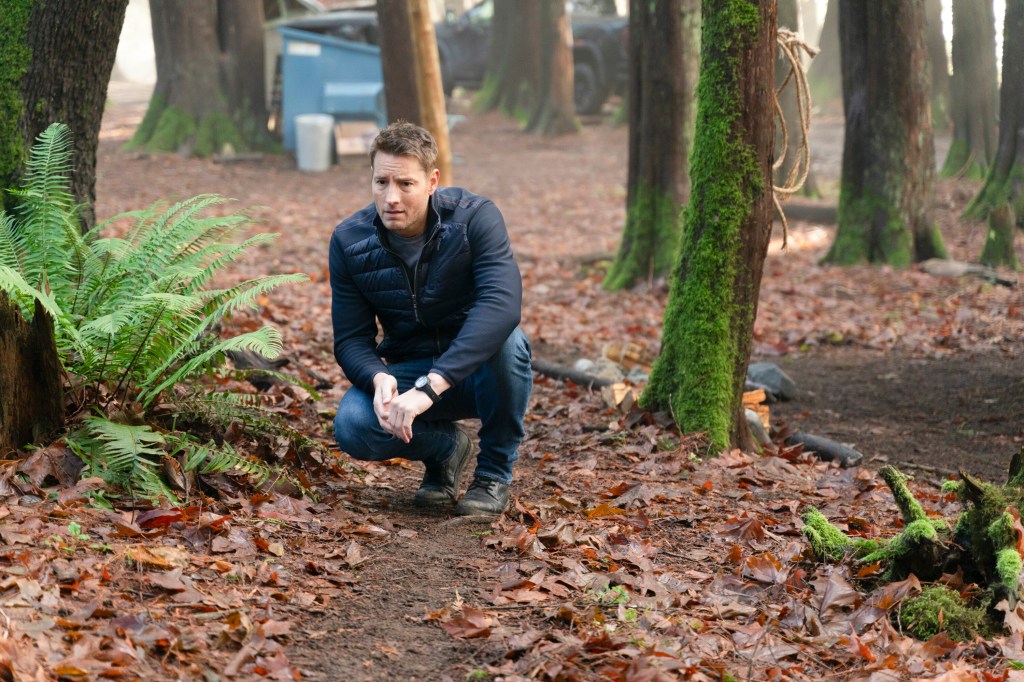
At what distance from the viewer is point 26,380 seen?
3.72 m

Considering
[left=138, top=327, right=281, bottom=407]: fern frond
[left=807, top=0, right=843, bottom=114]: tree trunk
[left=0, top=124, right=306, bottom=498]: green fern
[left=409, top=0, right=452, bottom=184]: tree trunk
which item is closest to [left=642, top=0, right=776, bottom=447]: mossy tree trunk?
[left=0, top=124, right=306, bottom=498]: green fern

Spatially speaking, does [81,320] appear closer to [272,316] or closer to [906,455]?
[272,316]

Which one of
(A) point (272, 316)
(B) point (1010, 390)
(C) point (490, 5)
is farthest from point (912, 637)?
(C) point (490, 5)

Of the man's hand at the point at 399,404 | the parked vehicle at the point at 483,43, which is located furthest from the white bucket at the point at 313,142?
the man's hand at the point at 399,404

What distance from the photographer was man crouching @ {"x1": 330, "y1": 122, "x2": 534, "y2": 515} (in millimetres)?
3865

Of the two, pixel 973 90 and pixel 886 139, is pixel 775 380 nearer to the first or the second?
pixel 886 139

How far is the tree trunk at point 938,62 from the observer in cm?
1914

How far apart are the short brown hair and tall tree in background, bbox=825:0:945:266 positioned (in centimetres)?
754

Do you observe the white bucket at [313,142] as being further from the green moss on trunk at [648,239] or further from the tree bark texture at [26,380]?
the tree bark texture at [26,380]

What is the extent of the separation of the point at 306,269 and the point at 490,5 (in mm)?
19379

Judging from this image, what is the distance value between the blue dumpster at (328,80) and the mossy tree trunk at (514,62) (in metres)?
5.71

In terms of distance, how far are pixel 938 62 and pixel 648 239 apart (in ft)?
45.8

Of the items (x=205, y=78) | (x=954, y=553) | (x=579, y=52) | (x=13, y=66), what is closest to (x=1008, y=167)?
(x=954, y=553)

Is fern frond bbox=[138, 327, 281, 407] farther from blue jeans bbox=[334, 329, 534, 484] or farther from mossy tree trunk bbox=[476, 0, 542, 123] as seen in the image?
mossy tree trunk bbox=[476, 0, 542, 123]
